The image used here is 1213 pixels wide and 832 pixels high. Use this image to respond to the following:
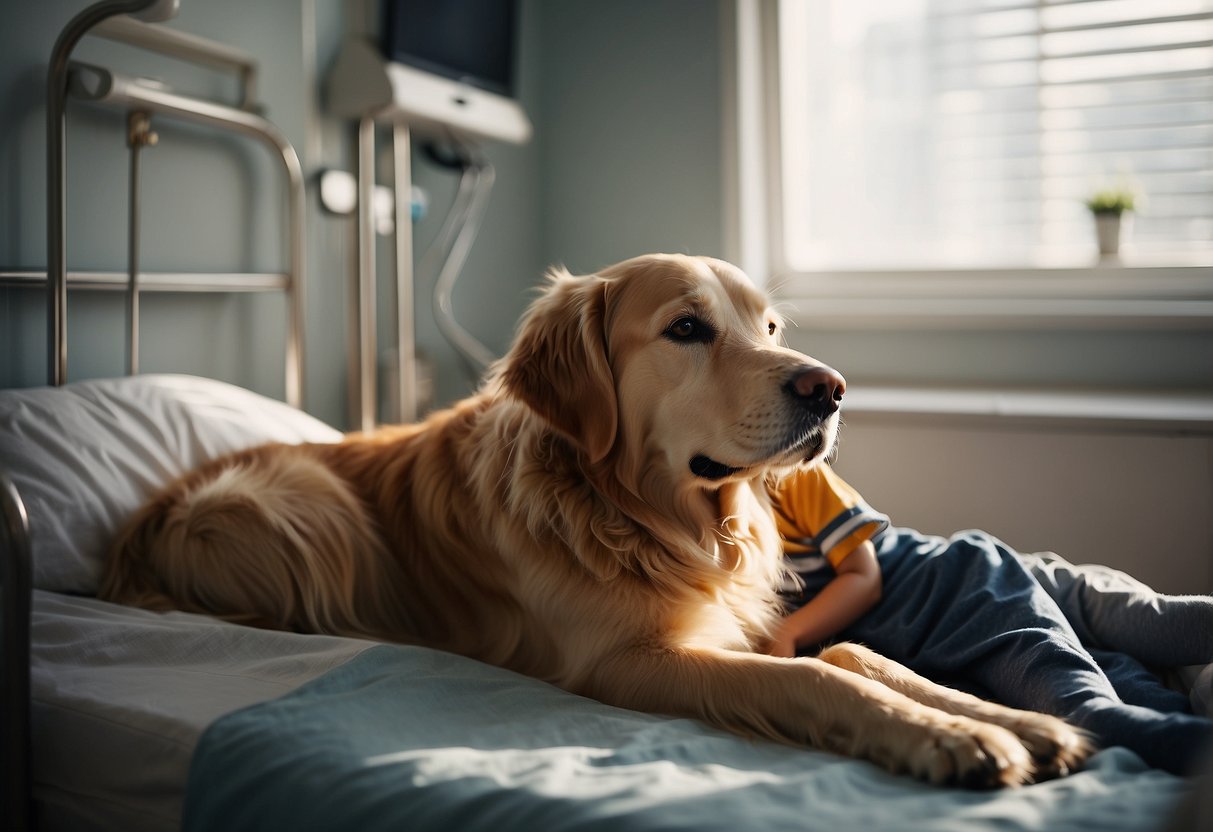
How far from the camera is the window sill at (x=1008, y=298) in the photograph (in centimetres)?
297

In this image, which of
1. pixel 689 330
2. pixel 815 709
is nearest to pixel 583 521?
pixel 689 330

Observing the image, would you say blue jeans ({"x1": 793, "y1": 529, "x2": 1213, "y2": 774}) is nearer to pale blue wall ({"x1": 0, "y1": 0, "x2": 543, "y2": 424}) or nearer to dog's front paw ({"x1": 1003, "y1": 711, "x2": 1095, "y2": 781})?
dog's front paw ({"x1": 1003, "y1": 711, "x2": 1095, "y2": 781})

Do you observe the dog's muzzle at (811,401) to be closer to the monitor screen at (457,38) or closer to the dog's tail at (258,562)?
the dog's tail at (258,562)

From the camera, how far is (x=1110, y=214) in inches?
122

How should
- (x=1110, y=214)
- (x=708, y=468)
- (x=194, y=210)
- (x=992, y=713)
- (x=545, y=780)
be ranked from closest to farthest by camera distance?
(x=545, y=780), (x=992, y=713), (x=708, y=468), (x=194, y=210), (x=1110, y=214)

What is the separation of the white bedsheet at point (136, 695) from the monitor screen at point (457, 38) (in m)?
1.78

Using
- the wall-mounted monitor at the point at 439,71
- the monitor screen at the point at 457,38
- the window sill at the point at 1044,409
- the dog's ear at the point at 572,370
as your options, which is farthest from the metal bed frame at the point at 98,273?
the window sill at the point at 1044,409

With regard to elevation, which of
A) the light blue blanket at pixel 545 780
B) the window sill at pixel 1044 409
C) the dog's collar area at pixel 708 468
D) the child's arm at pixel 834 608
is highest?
the window sill at pixel 1044 409

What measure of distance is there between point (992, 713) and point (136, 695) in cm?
101

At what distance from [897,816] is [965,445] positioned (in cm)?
190

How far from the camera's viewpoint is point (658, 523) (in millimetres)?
1484

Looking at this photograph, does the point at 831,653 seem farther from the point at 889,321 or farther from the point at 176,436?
the point at 889,321

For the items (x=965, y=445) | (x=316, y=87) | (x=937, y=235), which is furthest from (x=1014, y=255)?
(x=316, y=87)

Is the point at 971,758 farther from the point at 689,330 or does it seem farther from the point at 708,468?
the point at 689,330
